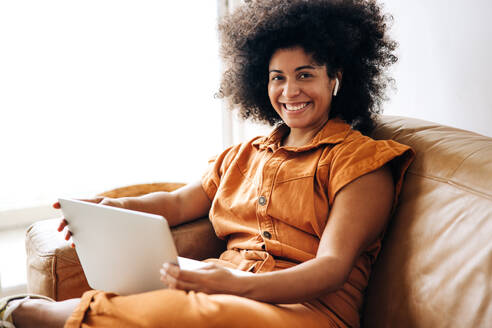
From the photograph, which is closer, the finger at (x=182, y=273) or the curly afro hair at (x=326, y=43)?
the finger at (x=182, y=273)

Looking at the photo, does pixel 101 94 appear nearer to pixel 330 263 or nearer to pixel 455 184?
pixel 330 263

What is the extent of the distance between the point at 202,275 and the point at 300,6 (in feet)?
2.92

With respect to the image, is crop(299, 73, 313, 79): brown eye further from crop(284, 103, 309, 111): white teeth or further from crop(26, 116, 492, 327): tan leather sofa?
crop(26, 116, 492, 327): tan leather sofa

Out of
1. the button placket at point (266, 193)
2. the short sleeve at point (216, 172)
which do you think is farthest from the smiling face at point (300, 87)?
the short sleeve at point (216, 172)

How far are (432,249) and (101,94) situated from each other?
7.46 ft

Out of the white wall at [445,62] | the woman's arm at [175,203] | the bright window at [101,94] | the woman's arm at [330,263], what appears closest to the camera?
the woman's arm at [330,263]

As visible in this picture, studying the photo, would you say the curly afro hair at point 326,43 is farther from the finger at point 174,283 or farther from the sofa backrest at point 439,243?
the finger at point 174,283

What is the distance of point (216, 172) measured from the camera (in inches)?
59.1

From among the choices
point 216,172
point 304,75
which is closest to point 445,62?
point 304,75

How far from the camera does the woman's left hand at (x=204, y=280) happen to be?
86 cm

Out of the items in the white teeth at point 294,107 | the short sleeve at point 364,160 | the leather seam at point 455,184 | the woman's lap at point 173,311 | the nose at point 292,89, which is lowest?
the woman's lap at point 173,311

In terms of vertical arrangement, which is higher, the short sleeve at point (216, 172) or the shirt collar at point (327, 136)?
the shirt collar at point (327, 136)

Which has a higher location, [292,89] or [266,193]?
[292,89]

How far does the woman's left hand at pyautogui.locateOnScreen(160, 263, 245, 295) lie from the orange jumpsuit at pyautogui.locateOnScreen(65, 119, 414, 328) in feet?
0.09
